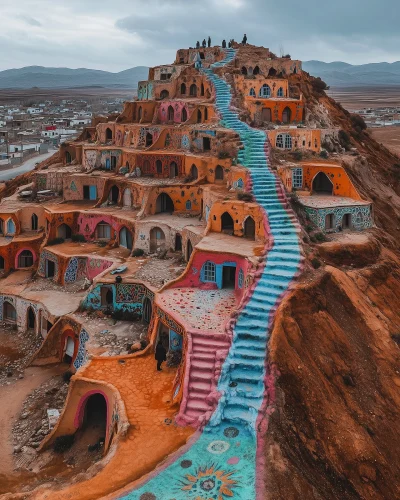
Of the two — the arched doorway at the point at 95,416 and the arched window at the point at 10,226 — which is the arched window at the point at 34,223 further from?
the arched doorway at the point at 95,416

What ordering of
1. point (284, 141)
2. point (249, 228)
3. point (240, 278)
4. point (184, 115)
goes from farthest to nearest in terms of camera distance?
point (184, 115)
point (284, 141)
point (249, 228)
point (240, 278)

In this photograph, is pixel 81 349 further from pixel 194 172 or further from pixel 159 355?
pixel 194 172

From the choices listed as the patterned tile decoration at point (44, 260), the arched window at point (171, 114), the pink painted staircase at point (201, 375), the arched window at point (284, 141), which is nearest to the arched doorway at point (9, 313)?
the patterned tile decoration at point (44, 260)

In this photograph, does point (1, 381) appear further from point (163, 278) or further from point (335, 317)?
point (335, 317)

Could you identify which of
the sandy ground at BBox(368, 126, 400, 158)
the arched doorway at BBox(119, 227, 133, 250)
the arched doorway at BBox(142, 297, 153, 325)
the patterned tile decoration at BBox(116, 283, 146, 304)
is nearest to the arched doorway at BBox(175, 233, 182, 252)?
the arched doorway at BBox(119, 227, 133, 250)

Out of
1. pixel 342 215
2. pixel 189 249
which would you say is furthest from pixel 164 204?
pixel 342 215

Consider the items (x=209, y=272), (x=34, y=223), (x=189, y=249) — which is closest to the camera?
(x=209, y=272)
